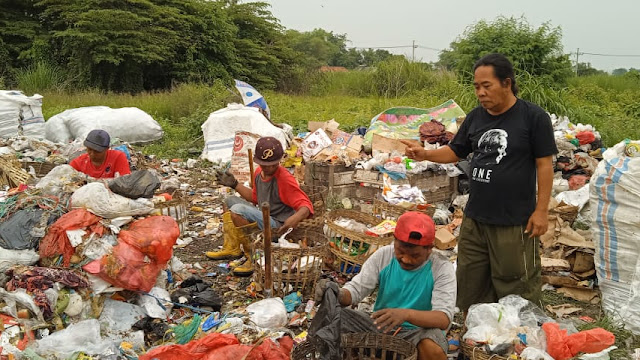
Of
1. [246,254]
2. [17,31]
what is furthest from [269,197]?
[17,31]

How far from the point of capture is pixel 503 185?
2883 millimetres

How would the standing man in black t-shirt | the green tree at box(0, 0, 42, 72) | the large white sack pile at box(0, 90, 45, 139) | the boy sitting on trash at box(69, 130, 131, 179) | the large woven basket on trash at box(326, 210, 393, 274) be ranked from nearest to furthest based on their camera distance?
1. the standing man in black t-shirt
2. the large woven basket on trash at box(326, 210, 393, 274)
3. the boy sitting on trash at box(69, 130, 131, 179)
4. the large white sack pile at box(0, 90, 45, 139)
5. the green tree at box(0, 0, 42, 72)

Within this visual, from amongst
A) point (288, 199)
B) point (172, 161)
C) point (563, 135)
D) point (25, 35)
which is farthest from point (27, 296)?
point (25, 35)

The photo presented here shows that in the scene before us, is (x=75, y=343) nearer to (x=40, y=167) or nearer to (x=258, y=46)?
(x=40, y=167)

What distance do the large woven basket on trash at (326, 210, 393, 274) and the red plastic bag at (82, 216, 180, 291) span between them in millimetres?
1358

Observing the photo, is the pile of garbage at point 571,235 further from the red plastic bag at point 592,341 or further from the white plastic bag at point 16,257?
the white plastic bag at point 16,257

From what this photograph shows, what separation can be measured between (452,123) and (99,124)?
5.86 m

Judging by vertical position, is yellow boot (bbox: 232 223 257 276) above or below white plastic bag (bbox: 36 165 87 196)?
below

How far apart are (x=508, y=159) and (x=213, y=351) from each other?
187 centimetres

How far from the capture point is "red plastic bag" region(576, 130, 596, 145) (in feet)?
24.0

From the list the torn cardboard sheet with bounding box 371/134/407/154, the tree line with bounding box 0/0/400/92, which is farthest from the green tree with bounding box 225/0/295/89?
the torn cardboard sheet with bounding box 371/134/407/154

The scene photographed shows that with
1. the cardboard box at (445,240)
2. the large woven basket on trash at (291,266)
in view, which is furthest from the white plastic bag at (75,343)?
the cardboard box at (445,240)

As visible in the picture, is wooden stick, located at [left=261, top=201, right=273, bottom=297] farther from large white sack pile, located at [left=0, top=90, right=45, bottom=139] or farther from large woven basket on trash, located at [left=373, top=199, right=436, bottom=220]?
large white sack pile, located at [left=0, top=90, right=45, bottom=139]

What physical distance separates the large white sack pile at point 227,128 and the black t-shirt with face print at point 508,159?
583 centimetres
